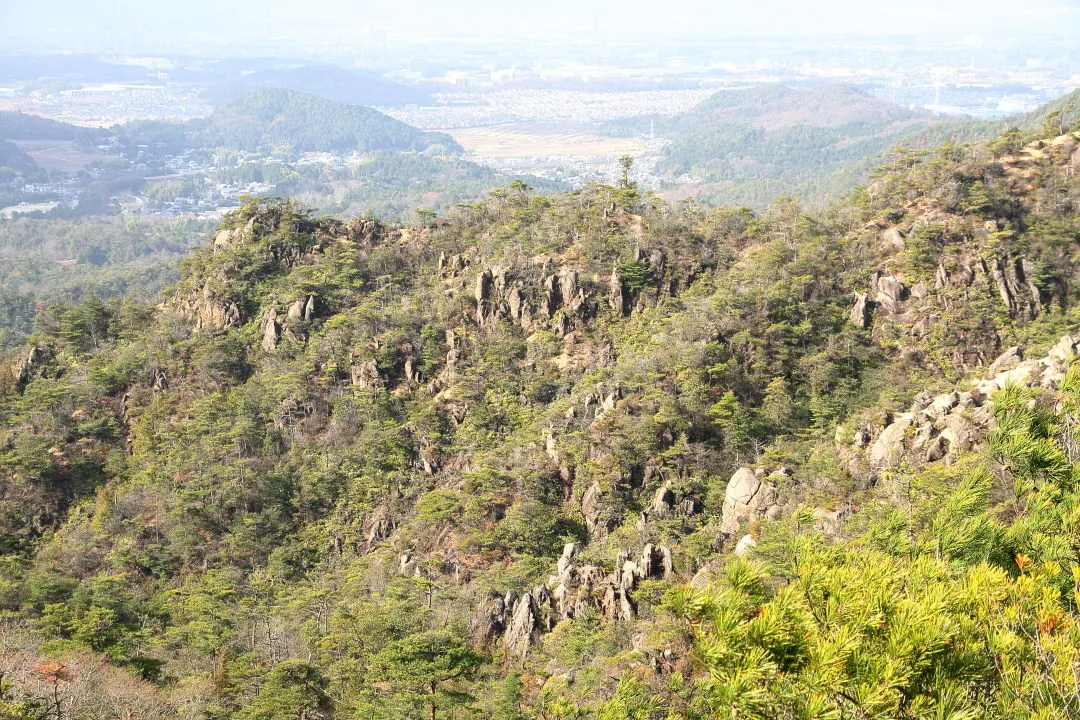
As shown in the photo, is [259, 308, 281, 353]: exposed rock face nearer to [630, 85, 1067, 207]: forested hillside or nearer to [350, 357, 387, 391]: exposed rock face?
[350, 357, 387, 391]: exposed rock face

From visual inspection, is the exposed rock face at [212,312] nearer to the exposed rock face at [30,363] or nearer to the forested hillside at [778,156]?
the exposed rock face at [30,363]

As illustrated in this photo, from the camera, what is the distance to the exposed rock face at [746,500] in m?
26.2

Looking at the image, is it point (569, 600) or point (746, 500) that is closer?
point (569, 600)

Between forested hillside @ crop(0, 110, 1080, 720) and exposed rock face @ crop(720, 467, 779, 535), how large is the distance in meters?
0.12

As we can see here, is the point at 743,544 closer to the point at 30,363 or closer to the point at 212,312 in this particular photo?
the point at 212,312

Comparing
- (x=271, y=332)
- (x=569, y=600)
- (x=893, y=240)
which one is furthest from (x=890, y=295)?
(x=271, y=332)

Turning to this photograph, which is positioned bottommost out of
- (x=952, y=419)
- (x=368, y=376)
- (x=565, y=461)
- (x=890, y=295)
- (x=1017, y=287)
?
(x=565, y=461)

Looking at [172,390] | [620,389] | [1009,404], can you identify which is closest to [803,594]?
[1009,404]

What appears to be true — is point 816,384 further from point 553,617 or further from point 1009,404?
point 1009,404

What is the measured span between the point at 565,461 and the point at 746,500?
8044 mm

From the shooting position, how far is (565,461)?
32094mm

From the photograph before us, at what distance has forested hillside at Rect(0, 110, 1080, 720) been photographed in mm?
9562

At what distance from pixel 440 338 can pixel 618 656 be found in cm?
2368

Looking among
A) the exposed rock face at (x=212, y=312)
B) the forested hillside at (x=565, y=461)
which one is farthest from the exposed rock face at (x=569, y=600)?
the exposed rock face at (x=212, y=312)
